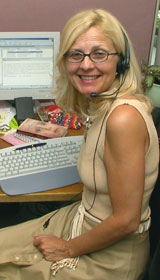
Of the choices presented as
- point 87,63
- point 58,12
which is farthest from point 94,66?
point 58,12

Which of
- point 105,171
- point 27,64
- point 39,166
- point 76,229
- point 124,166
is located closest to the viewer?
point 124,166

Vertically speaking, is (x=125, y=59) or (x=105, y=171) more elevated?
(x=125, y=59)

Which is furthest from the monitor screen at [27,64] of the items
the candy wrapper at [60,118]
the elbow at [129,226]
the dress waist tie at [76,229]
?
the elbow at [129,226]

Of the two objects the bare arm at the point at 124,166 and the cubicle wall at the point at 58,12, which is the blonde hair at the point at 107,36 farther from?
the cubicle wall at the point at 58,12

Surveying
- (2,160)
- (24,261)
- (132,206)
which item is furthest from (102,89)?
(24,261)

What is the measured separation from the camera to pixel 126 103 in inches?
33.5

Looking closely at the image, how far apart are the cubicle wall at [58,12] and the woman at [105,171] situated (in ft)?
2.13

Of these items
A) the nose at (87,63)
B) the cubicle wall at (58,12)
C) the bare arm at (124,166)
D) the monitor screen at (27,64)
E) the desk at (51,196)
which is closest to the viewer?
the bare arm at (124,166)

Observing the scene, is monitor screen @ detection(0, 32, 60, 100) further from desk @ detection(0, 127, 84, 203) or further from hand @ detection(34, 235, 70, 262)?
hand @ detection(34, 235, 70, 262)

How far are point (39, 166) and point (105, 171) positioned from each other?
35 cm

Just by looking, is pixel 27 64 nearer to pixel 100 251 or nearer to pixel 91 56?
pixel 91 56

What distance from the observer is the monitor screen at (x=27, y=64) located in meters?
1.40

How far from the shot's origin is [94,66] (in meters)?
0.89

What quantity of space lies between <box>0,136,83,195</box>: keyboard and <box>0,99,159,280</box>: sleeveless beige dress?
0.15m
